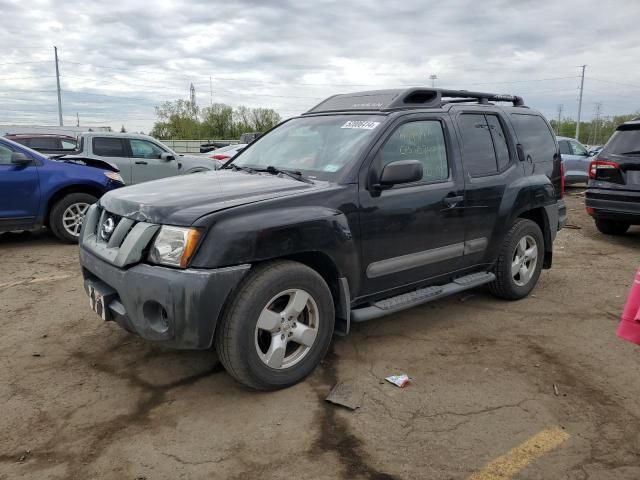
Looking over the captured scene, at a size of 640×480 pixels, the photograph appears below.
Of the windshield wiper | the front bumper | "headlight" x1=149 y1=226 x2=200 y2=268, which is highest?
the windshield wiper

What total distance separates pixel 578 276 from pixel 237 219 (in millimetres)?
4758

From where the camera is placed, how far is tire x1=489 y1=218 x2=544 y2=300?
4.85 meters

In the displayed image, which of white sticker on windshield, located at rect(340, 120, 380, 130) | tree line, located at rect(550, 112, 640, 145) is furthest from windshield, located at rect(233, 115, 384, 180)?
tree line, located at rect(550, 112, 640, 145)

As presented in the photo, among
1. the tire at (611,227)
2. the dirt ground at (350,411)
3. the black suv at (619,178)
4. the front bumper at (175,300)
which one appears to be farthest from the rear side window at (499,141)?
the tire at (611,227)

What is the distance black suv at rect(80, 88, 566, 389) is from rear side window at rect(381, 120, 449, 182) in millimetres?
12

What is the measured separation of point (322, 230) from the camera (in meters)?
3.32

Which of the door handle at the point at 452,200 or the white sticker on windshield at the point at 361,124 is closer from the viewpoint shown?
the white sticker on windshield at the point at 361,124

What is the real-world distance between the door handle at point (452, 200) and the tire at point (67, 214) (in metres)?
5.44

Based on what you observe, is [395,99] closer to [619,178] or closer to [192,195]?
[192,195]

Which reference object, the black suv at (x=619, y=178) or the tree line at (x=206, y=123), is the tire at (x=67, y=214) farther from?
the tree line at (x=206, y=123)

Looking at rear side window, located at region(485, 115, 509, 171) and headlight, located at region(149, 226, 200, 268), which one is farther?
rear side window, located at region(485, 115, 509, 171)

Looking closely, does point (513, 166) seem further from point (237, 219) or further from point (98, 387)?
point (98, 387)

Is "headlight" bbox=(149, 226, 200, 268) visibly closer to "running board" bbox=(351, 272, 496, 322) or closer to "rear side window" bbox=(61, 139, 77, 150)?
"running board" bbox=(351, 272, 496, 322)

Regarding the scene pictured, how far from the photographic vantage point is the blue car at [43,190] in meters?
6.89
